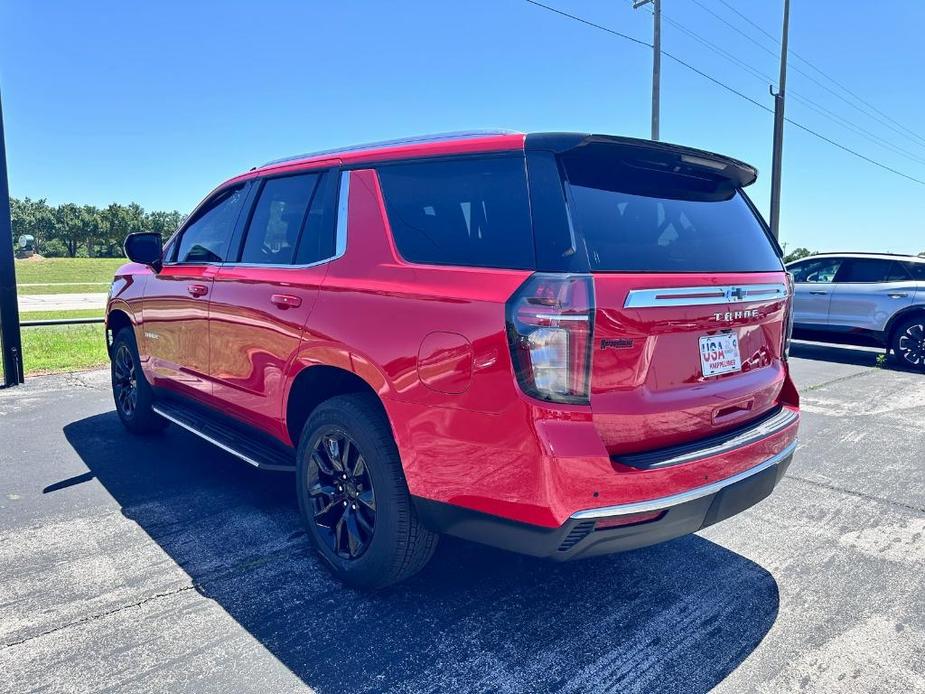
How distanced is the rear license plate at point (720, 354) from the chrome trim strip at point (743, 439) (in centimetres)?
27

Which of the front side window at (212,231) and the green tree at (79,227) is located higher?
the green tree at (79,227)

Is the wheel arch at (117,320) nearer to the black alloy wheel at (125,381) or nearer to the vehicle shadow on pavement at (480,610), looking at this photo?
the black alloy wheel at (125,381)

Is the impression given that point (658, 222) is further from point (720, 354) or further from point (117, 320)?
point (117, 320)

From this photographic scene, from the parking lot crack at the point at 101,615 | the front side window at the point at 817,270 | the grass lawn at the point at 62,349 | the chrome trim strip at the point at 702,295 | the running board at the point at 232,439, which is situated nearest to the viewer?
the chrome trim strip at the point at 702,295

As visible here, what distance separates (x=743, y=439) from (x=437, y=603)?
144 cm

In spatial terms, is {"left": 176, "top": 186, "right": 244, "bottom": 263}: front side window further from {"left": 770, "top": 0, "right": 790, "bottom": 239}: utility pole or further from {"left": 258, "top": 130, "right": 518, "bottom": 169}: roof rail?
{"left": 770, "top": 0, "right": 790, "bottom": 239}: utility pole

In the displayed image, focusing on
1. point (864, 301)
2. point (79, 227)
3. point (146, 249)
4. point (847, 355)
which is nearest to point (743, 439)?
point (146, 249)

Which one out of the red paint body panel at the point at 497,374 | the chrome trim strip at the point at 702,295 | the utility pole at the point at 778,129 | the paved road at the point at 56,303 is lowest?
the paved road at the point at 56,303

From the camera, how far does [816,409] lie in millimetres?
6441

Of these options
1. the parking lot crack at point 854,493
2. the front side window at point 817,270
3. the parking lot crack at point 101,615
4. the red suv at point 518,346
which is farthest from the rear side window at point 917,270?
the parking lot crack at point 101,615

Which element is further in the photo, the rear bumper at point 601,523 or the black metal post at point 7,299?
the black metal post at point 7,299

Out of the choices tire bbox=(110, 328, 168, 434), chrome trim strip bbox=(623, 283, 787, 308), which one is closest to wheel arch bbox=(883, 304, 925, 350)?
chrome trim strip bbox=(623, 283, 787, 308)

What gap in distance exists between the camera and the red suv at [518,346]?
2.14 meters

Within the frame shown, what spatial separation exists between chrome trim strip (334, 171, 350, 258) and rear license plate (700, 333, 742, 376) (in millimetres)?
1589
